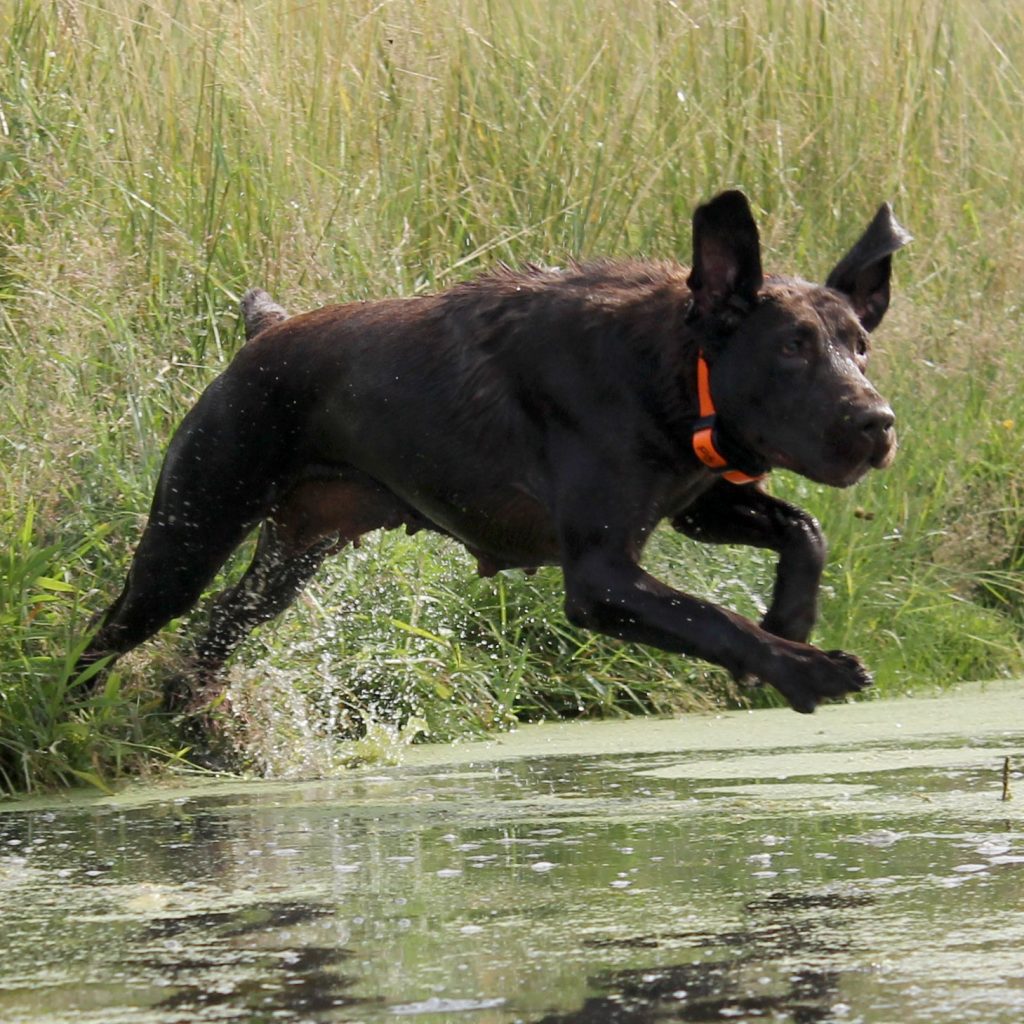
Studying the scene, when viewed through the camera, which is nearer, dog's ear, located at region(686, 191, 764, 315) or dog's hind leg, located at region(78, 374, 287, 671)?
dog's ear, located at region(686, 191, 764, 315)

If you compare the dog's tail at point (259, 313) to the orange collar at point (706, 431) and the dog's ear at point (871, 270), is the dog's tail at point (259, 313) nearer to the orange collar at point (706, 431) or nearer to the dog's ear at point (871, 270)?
the orange collar at point (706, 431)

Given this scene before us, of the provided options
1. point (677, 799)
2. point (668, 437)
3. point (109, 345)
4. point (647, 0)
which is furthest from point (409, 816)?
point (647, 0)

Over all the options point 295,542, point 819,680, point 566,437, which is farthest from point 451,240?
point 819,680

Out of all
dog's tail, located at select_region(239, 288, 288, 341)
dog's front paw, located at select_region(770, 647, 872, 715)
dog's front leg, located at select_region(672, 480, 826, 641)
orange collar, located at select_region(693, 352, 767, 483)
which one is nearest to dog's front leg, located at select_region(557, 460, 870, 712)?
dog's front paw, located at select_region(770, 647, 872, 715)

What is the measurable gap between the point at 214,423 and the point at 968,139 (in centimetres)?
459

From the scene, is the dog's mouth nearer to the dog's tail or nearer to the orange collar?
the orange collar

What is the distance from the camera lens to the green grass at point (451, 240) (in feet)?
20.4

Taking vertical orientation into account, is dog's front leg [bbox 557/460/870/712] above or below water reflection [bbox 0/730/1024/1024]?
above

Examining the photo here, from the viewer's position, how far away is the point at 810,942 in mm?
3420

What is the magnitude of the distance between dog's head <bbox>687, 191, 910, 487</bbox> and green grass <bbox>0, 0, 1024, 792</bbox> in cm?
188

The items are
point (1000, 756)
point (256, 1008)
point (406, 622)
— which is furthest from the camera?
point (406, 622)

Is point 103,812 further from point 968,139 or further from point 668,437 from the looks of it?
point 968,139

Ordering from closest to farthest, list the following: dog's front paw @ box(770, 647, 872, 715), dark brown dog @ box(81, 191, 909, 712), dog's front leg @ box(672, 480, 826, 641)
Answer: dog's front paw @ box(770, 647, 872, 715) → dark brown dog @ box(81, 191, 909, 712) → dog's front leg @ box(672, 480, 826, 641)

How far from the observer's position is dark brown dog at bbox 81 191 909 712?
4.68 meters
